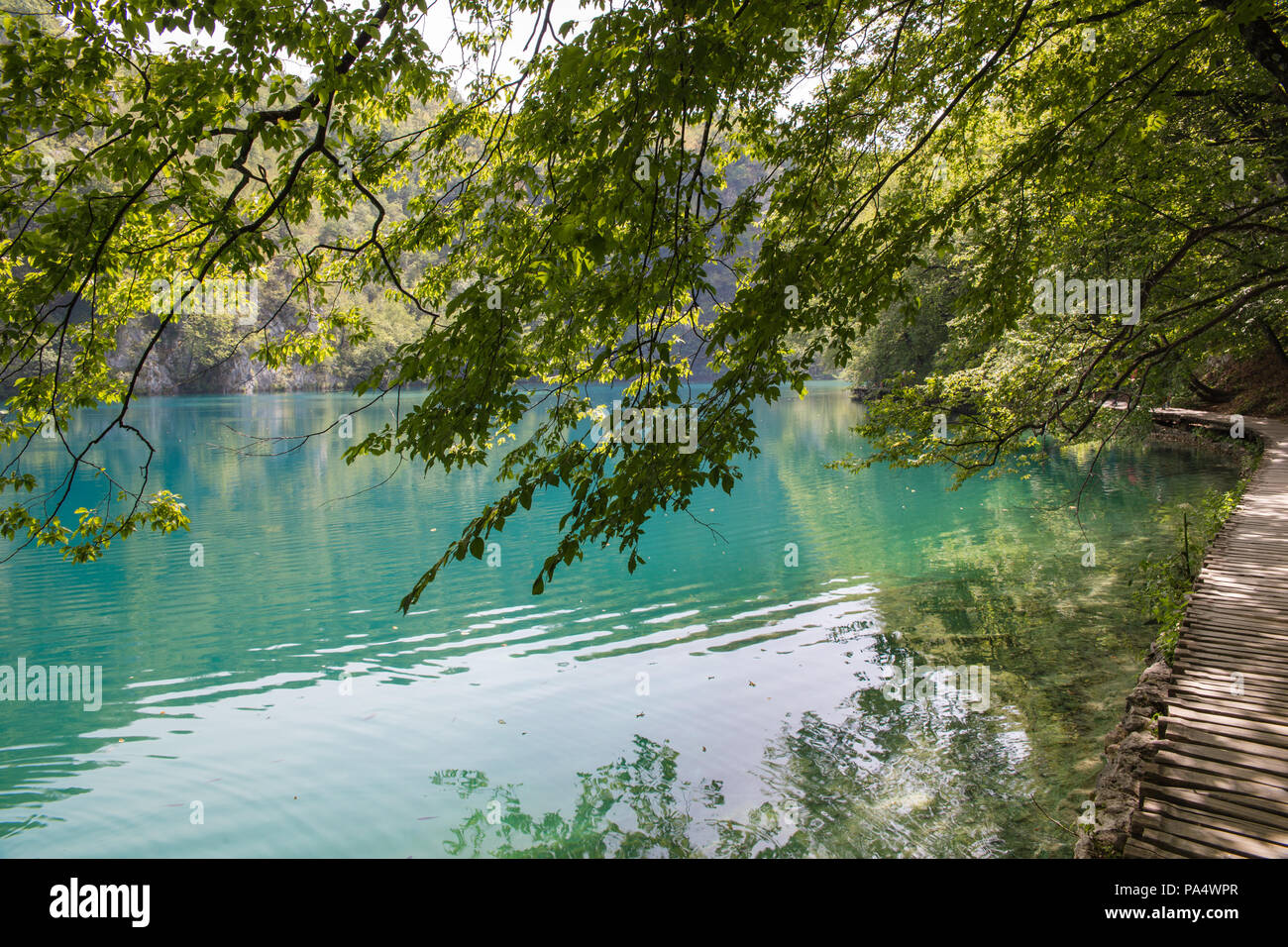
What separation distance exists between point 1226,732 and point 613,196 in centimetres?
541

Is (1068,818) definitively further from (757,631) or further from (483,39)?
(483,39)

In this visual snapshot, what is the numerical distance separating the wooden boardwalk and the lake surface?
1242mm

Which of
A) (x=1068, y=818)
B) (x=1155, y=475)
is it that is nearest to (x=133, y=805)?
(x=1068, y=818)

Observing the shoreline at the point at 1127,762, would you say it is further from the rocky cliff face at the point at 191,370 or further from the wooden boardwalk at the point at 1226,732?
the rocky cliff face at the point at 191,370

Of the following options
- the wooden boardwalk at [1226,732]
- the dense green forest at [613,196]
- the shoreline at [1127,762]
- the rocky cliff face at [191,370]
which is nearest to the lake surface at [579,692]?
the shoreline at [1127,762]

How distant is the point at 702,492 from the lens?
2342 centimetres

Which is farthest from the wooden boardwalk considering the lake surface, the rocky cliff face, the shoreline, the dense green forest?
the rocky cliff face

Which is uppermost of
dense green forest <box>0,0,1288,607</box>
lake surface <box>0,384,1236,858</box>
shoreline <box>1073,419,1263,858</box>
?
dense green forest <box>0,0,1288,607</box>

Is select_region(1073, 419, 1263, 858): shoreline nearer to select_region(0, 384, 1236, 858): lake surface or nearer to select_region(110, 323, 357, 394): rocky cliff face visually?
select_region(0, 384, 1236, 858): lake surface

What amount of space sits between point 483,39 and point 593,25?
16.3ft

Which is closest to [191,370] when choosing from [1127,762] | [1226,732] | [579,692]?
[579,692]

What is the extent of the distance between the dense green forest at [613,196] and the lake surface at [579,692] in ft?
8.95

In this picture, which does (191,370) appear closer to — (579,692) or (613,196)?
(579,692)

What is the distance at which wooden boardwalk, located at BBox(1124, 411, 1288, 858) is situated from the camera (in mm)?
4266
